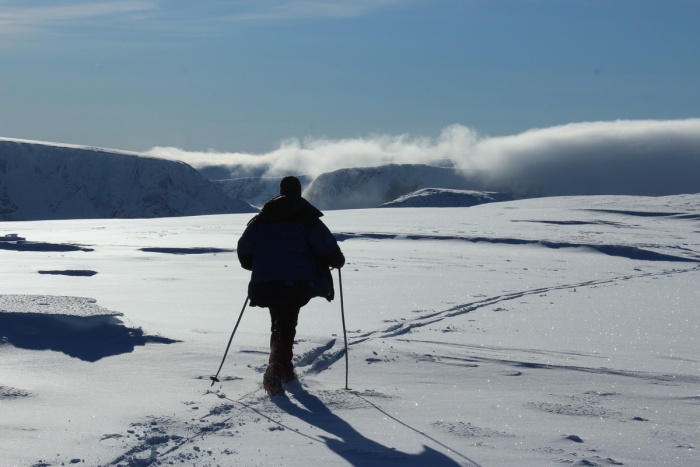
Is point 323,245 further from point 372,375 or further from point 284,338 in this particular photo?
point 372,375

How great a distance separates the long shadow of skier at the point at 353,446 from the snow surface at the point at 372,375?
0.06 feet

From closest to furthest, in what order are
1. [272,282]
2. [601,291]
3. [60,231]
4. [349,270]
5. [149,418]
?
[149,418] < [272,282] < [601,291] < [349,270] < [60,231]

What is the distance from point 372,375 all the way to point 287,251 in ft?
4.10

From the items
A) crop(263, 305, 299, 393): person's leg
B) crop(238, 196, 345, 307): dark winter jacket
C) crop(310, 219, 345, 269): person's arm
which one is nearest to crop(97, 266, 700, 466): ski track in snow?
crop(263, 305, 299, 393): person's leg

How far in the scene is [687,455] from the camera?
4.52 metres

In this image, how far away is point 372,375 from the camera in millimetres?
6613

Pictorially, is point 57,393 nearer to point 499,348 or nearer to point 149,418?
point 149,418

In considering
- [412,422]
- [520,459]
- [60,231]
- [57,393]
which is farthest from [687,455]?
[60,231]

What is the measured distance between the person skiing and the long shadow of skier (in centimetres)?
65

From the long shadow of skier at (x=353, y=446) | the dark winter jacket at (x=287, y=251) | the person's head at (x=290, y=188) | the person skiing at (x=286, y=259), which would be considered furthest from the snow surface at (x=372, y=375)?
the person's head at (x=290, y=188)

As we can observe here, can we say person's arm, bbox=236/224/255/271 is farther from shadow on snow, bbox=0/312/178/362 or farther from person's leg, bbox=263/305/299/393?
shadow on snow, bbox=0/312/178/362

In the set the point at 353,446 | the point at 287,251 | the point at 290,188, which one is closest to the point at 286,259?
the point at 287,251

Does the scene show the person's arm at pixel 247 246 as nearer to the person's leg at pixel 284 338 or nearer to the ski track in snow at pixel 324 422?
the person's leg at pixel 284 338

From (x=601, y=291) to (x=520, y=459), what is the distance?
8.94 m
